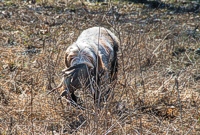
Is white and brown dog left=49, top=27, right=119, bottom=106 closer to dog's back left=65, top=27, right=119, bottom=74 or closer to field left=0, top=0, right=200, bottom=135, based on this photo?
dog's back left=65, top=27, right=119, bottom=74

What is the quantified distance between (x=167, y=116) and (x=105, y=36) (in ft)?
5.47

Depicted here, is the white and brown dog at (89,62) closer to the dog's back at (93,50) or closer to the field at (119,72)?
the dog's back at (93,50)

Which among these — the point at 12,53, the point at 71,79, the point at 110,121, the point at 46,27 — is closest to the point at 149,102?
the point at 71,79

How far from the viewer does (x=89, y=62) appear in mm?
5543

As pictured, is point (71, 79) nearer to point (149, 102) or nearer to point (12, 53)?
point (149, 102)

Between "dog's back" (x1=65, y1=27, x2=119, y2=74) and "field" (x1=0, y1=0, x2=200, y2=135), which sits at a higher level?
"dog's back" (x1=65, y1=27, x2=119, y2=74)

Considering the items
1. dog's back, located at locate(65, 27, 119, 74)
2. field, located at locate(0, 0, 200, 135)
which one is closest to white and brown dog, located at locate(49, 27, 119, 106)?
dog's back, located at locate(65, 27, 119, 74)

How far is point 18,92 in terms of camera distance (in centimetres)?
633

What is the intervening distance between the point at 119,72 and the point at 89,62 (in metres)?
1.14

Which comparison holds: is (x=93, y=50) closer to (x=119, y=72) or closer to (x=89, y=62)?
(x=89, y=62)

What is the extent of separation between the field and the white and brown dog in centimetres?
19

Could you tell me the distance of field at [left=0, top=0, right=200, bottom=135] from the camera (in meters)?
4.72

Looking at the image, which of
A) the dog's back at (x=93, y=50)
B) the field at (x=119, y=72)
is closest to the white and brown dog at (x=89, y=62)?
the dog's back at (x=93, y=50)

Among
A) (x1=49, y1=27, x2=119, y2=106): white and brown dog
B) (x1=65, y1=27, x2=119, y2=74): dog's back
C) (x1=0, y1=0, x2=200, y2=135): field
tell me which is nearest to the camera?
(x1=0, y1=0, x2=200, y2=135): field
